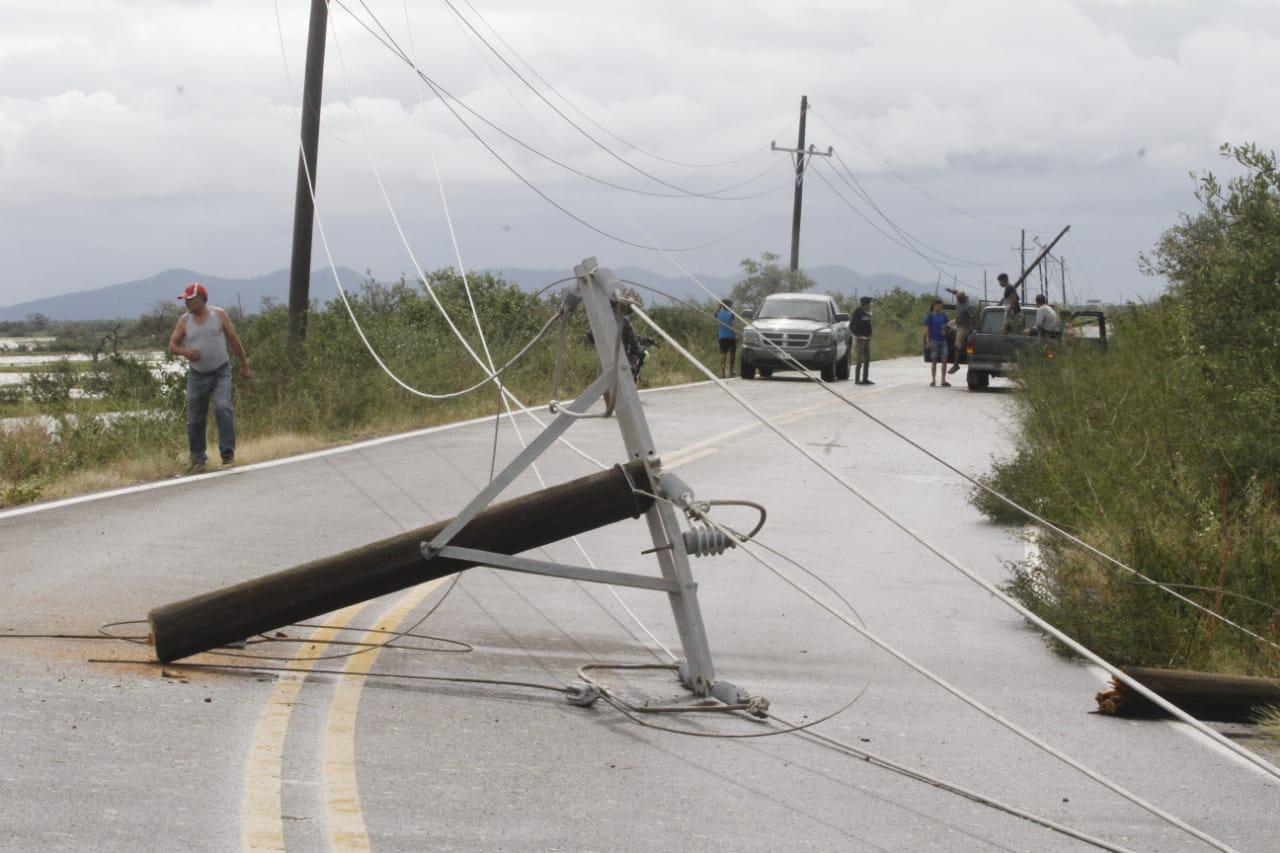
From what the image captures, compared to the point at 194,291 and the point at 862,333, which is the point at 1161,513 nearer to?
the point at 194,291

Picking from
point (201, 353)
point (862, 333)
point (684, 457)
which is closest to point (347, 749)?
point (201, 353)

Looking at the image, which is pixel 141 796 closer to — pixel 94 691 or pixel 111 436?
pixel 94 691

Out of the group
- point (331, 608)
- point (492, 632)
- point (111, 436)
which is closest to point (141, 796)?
point (331, 608)

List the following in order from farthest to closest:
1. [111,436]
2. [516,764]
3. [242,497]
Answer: [111,436], [242,497], [516,764]

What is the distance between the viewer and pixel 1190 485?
10781 millimetres

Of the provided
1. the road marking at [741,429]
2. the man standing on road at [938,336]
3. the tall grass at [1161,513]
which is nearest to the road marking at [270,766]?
the tall grass at [1161,513]

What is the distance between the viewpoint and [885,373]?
126 ft

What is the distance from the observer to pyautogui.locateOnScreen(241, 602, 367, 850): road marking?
494 cm

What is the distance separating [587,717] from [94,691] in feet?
6.99

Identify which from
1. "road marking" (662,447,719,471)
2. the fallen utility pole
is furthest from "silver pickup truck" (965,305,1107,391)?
the fallen utility pole

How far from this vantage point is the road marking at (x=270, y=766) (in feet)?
16.2

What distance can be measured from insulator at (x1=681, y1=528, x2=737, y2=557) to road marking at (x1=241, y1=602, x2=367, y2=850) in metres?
1.86

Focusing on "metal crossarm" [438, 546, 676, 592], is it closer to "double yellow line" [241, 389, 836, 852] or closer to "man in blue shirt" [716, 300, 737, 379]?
"double yellow line" [241, 389, 836, 852]

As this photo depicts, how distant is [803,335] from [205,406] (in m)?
19.8
